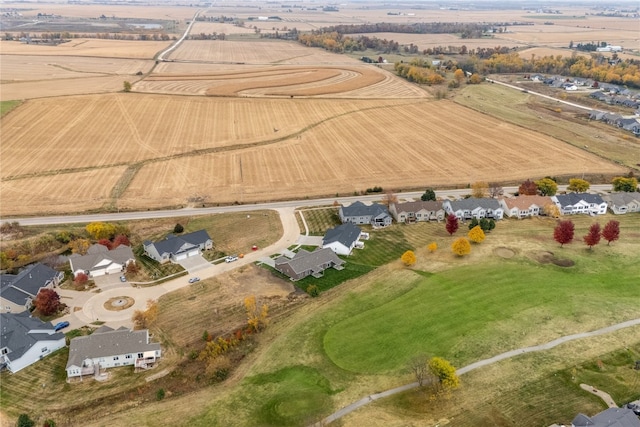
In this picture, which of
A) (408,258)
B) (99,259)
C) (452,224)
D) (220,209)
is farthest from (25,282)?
(452,224)

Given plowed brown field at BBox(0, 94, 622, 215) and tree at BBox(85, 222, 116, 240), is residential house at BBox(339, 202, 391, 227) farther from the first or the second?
tree at BBox(85, 222, 116, 240)

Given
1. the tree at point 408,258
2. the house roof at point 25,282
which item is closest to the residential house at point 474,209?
the tree at point 408,258

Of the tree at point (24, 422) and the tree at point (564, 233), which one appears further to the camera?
the tree at point (564, 233)

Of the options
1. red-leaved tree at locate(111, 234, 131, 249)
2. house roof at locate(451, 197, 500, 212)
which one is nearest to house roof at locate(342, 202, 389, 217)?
house roof at locate(451, 197, 500, 212)

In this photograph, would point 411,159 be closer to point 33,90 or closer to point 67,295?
point 67,295

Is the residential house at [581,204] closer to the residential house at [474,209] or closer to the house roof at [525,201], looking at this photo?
the house roof at [525,201]

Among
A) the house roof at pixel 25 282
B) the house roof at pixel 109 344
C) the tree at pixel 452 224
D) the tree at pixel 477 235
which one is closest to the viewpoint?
the house roof at pixel 109 344

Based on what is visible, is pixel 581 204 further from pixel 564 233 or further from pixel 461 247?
pixel 461 247
